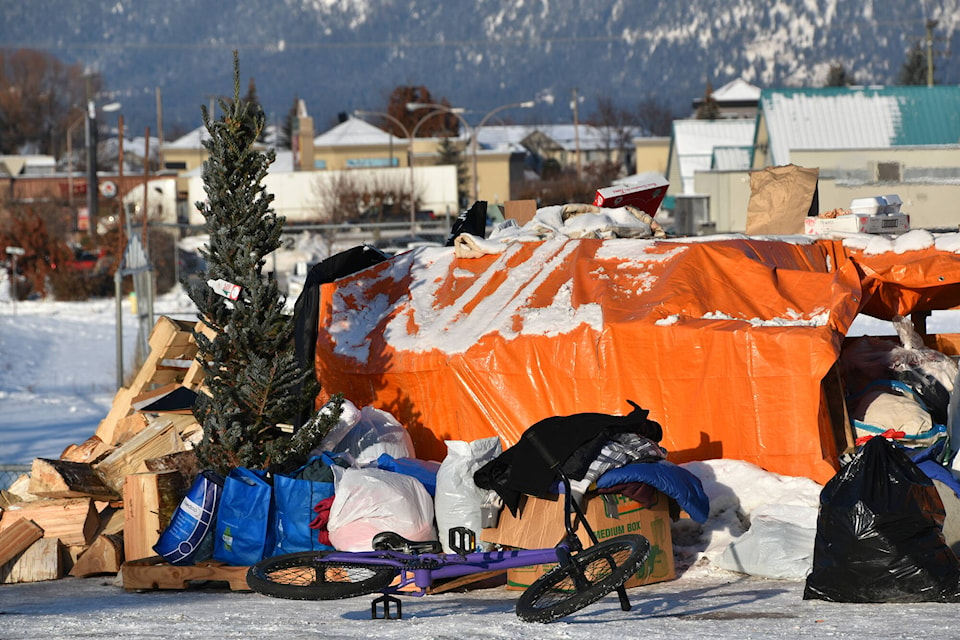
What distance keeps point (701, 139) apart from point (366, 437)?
4954 cm

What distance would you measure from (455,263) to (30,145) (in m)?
109

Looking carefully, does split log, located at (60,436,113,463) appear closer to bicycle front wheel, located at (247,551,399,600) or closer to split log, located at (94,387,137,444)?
split log, located at (94,387,137,444)

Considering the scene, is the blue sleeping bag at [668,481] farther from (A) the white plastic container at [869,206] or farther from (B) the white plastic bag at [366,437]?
(A) the white plastic container at [869,206]

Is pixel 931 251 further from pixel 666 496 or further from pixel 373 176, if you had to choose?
pixel 373 176

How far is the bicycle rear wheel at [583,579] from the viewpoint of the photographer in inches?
238

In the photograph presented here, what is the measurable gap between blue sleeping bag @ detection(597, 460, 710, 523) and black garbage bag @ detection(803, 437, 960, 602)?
2.58 ft

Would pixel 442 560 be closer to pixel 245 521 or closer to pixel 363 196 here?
pixel 245 521

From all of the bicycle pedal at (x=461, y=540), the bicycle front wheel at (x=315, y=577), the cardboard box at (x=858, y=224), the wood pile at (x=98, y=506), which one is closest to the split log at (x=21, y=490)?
the wood pile at (x=98, y=506)

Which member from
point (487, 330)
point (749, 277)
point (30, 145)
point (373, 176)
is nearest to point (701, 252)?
point (749, 277)

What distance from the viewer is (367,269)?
35.2 feet

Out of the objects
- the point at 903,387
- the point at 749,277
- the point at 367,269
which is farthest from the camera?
the point at 367,269

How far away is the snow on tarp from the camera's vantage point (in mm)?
8555

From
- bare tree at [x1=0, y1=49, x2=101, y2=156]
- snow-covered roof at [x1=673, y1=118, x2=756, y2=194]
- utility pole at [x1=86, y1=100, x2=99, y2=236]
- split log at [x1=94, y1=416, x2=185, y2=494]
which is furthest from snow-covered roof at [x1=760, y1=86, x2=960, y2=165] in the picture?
bare tree at [x1=0, y1=49, x2=101, y2=156]

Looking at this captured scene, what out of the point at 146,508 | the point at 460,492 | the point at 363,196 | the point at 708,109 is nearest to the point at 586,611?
the point at 460,492
